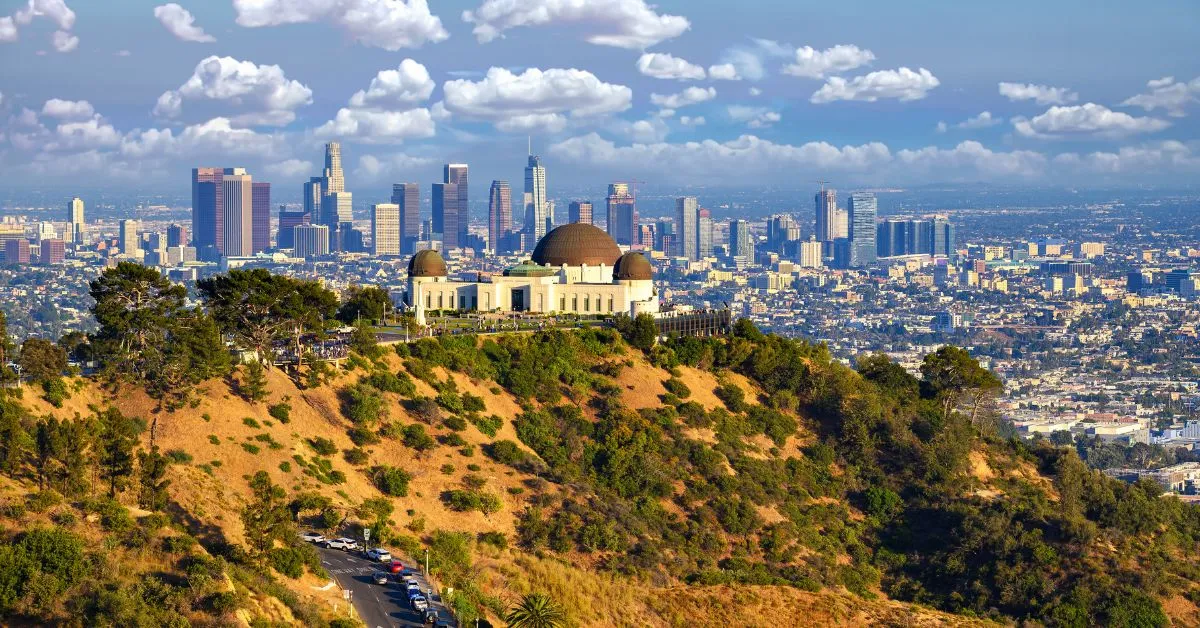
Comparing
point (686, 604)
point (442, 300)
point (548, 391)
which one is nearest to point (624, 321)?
point (548, 391)

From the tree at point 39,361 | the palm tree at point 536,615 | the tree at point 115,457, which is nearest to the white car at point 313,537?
the tree at point 115,457

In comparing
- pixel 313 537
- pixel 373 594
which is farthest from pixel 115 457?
pixel 373 594

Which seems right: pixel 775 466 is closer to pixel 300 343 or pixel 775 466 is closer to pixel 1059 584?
pixel 1059 584

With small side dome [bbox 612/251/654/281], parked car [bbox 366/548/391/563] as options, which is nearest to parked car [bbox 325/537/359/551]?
parked car [bbox 366/548/391/563]

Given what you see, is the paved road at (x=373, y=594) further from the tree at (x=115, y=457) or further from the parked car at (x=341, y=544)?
the tree at (x=115, y=457)

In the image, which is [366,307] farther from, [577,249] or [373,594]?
[373,594]

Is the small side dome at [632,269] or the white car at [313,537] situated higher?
the small side dome at [632,269]
